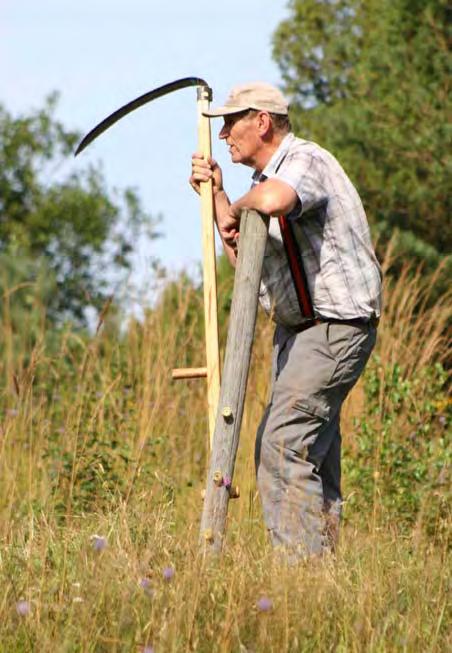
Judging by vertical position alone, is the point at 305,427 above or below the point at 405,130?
below

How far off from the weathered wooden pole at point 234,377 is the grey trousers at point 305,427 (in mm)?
162

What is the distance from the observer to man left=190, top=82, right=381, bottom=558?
4.60m

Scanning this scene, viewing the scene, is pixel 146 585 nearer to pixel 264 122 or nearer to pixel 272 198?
pixel 272 198

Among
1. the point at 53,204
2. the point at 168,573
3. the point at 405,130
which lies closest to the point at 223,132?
the point at 168,573

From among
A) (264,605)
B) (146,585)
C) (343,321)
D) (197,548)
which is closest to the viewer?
(264,605)

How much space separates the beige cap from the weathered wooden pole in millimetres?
431

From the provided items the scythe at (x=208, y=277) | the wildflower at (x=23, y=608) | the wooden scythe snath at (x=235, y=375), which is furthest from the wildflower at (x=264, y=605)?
the scythe at (x=208, y=277)

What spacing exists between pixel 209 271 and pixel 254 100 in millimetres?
613

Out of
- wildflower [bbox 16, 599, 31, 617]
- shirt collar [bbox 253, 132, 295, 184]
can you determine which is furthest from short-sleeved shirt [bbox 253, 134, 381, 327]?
wildflower [bbox 16, 599, 31, 617]

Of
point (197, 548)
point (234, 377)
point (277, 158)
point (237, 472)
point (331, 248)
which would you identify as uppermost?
point (277, 158)

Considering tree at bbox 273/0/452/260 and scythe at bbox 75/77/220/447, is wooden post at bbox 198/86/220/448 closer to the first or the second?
scythe at bbox 75/77/220/447

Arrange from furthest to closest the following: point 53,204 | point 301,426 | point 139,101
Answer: point 53,204
point 139,101
point 301,426

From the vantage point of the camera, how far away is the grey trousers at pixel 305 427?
4.57 metres

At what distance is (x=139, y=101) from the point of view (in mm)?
5133
